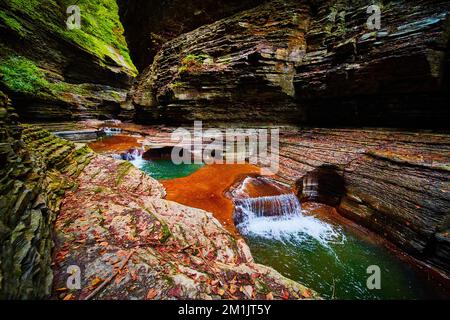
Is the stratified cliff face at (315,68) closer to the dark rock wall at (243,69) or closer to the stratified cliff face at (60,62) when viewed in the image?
the dark rock wall at (243,69)

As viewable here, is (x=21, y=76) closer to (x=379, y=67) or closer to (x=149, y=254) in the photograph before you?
(x=149, y=254)

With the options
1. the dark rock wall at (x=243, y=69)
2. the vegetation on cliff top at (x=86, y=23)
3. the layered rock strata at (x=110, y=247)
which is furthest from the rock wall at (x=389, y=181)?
the vegetation on cliff top at (x=86, y=23)

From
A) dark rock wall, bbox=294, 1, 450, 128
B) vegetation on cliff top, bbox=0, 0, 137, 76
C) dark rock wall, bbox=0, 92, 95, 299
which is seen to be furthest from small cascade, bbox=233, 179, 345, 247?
vegetation on cliff top, bbox=0, 0, 137, 76

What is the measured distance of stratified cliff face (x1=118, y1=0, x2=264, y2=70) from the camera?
17.0m

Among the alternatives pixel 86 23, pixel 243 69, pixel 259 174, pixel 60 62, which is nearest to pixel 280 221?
pixel 259 174

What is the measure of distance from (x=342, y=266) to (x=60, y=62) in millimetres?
29101

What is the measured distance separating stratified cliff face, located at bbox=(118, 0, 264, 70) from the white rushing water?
1553 centimetres

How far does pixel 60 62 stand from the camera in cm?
2128

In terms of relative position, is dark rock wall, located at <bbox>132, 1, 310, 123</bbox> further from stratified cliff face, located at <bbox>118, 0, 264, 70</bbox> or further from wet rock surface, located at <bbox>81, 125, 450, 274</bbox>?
wet rock surface, located at <bbox>81, 125, 450, 274</bbox>

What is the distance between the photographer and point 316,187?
819 cm

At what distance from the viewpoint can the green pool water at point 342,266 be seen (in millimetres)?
4426

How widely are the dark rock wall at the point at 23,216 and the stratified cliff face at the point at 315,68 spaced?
1007 centimetres
